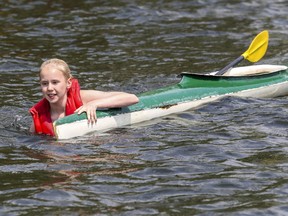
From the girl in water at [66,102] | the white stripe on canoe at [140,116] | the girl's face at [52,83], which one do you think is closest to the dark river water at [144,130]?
the white stripe on canoe at [140,116]

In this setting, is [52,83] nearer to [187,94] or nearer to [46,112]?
[46,112]

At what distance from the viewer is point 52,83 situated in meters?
7.79

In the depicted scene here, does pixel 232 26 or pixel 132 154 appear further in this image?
pixel 232 26

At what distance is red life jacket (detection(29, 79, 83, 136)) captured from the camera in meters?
8.04

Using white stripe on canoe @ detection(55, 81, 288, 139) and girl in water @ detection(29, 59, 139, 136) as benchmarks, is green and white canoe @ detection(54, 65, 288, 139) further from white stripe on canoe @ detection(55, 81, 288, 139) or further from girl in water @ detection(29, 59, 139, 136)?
girl in water @ detection(29, 59, 139, 136)

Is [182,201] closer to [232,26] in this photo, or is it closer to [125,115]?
[125,115]

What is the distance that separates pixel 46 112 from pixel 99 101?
0.51 m

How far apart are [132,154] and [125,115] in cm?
100

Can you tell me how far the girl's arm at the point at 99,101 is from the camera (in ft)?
26.2

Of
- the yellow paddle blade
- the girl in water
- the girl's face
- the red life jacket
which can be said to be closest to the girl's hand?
the girl in water

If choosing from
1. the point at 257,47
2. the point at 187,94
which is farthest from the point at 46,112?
the point at 257,47

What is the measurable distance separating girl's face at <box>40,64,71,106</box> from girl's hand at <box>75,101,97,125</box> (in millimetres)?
215

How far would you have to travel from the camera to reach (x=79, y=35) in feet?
43.1

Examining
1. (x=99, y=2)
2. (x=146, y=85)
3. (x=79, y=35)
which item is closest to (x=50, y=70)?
(x=146, y=85)
